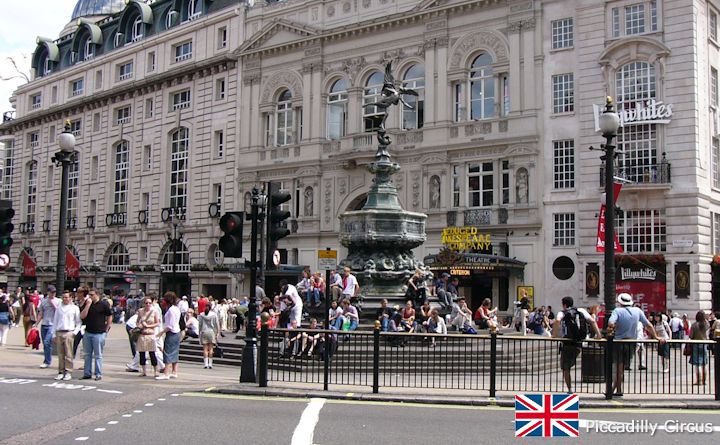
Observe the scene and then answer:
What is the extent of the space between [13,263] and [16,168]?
897 cm

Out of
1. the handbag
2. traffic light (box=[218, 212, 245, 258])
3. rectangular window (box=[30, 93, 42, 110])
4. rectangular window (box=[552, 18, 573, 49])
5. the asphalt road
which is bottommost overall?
the asphalt road

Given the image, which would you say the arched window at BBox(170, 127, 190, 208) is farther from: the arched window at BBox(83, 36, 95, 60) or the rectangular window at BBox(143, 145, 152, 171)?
the arched window at BBox(83, 36, 95, 60)

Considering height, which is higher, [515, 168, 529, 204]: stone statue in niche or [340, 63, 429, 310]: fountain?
[515, 168, 529, 204]: stone statue in niche

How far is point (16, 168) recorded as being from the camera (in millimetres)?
70625

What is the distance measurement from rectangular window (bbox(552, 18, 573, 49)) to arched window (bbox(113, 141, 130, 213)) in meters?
33.3

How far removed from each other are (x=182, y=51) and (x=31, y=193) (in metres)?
22.5

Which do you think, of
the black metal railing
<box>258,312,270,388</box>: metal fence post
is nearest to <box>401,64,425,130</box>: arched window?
the black metal railing

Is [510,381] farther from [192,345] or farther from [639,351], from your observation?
[192,345]

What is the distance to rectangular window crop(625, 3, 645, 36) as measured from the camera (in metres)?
35.4

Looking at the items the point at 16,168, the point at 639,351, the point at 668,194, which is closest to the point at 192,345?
the point at 639,351

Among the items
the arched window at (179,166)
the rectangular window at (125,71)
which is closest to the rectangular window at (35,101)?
the rectangular window at (125,71)

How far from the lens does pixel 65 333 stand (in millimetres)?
16453

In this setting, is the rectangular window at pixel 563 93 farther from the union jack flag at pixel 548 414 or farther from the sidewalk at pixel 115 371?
the union jack flag at pixel 548 414

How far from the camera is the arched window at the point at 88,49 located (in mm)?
64312
